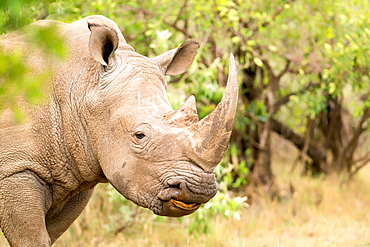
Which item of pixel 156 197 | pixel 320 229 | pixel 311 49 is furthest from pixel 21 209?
pixel 311 49

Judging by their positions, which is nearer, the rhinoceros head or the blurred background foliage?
the rhinoceros head

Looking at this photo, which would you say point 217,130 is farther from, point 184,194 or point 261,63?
point 261,63

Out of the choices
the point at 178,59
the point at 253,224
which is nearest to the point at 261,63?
the point at 253,224

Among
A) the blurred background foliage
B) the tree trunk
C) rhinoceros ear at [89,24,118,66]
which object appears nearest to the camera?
rhinoceros ear at [89,24,118,66]

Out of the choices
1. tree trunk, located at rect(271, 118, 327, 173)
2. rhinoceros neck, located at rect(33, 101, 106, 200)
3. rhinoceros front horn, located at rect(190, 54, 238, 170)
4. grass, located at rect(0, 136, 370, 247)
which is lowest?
tree trunk, located at rect(271, 118, 327, 173)

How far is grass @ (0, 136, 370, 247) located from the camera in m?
6.61

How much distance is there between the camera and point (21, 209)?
3.91m

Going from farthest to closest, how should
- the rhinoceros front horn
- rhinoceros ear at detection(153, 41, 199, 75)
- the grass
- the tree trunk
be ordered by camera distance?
the tree trunk, the grass, rhinoceros ear at detection(153, 41, 199, 75), the rhinoceros front horn

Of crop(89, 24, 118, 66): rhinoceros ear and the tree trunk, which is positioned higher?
crop(89, 24, 118, 66): rhinoceros ear

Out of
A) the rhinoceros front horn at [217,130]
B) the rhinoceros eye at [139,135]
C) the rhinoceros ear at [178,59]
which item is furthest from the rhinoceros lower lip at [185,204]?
the rhinoceros ear at [178,59]

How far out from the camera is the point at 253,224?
25.3ft

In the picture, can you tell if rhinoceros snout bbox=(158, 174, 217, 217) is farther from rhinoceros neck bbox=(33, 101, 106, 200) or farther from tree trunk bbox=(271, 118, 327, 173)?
tree trunk bbox=(271, 118, 327, 173)

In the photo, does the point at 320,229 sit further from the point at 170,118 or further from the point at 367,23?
the point at 170,118

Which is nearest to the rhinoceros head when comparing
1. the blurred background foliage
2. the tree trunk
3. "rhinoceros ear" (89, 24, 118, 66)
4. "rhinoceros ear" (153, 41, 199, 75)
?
"rhinoceros ear" (89, 24, 118, 66)
